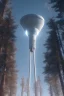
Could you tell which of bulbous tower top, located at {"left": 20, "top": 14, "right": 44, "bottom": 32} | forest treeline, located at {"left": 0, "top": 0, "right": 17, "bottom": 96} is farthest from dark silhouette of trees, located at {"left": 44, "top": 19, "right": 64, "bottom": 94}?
bulbous tower top, located at {"left": 20, "top": 14, "right": 44, "bottom": 32}

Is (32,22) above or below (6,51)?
above

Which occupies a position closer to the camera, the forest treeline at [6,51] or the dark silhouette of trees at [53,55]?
the forest treeline at [6,51]

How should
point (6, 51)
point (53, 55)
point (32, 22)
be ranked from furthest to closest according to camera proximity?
point (32, 22), point (53, 55), point (6, 51)

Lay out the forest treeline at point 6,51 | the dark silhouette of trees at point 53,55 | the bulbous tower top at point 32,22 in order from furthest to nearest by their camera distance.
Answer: the bulbous tower top at point 32,22 < the dark silhouette of trees at point 53,55 < the forest treeline at point 6,51

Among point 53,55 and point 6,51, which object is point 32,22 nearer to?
point 53,55

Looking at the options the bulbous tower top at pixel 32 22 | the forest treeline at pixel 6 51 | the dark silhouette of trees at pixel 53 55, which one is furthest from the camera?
the bulbous tower top at pixel 32 22

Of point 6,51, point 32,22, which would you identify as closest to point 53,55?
point 6,51

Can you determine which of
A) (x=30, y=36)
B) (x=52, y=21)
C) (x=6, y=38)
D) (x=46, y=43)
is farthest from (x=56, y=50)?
(x=30, y=36)

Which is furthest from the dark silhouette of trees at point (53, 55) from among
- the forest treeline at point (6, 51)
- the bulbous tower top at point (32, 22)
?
the bulbous tower top at point (32, 22)

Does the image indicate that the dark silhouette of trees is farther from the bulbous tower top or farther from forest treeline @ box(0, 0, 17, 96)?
the bulbous tower top

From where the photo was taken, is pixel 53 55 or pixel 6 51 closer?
pixel 6 51

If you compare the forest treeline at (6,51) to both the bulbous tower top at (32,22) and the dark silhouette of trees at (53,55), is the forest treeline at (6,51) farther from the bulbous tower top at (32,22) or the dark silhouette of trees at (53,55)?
the bulbous tower top at (32,22)

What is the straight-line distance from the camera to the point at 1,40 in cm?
2183

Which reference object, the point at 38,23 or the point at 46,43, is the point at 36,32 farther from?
the point at 46,43
